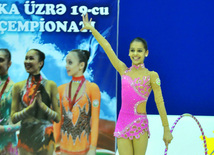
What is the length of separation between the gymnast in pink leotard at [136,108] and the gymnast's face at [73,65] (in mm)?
866

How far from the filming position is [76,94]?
13.4 feet

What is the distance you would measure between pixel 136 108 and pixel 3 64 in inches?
74.6

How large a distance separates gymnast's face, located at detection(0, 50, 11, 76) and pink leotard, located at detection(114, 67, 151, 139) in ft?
5.48

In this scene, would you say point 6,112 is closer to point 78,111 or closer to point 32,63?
point 32,63

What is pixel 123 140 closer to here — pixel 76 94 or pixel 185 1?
pixel 76 94

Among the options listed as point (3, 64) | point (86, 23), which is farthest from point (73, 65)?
point (3, 64)

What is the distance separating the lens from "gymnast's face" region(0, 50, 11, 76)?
4.22m

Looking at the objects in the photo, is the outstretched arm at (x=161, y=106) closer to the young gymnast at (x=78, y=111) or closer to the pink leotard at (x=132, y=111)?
the pink leotard at (x=132, y=111)

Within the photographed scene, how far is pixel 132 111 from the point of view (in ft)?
11.0

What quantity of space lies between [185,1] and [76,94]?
74.5 inches

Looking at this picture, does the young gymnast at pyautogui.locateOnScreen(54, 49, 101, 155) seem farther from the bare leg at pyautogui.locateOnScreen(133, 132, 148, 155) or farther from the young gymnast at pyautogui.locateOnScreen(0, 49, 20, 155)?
the bare leg at pyautogui.locateOnScreen(133, 132, 148, 155)

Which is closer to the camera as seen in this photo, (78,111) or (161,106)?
(161,106)

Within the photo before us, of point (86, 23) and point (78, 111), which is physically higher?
point (86, 23)

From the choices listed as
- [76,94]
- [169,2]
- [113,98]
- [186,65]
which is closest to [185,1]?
[169,2]
